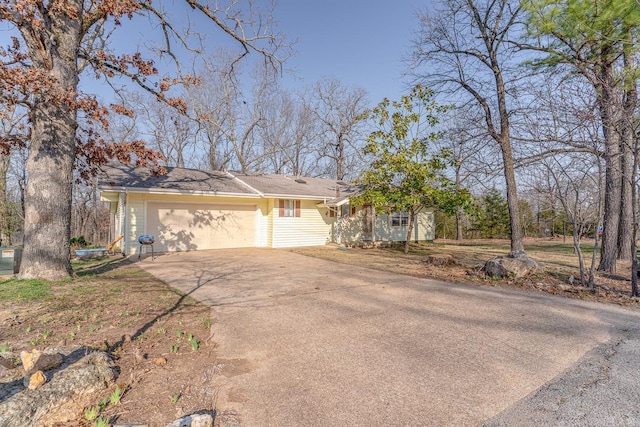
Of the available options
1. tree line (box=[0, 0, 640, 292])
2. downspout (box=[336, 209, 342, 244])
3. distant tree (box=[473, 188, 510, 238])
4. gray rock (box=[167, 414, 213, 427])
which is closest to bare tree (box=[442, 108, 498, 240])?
tree line (box=[0, 0, 640, 292])

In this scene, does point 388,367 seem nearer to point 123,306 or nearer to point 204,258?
point 123,306

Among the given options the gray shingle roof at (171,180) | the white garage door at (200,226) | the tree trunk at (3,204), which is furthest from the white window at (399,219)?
the tree trunk at (3,204)

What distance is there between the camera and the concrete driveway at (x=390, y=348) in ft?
7.84

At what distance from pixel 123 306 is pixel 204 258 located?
617 centimetres

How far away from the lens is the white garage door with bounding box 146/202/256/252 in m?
12.5

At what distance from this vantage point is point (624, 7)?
7.14 m

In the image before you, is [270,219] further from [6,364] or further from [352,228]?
[6,364]

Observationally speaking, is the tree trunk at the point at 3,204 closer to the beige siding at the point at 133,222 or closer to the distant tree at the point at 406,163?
the beige siding at the point at 133,222

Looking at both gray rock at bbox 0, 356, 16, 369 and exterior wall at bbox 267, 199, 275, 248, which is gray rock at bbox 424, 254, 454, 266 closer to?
exterior wall at bbox 267, 199, 275, 248

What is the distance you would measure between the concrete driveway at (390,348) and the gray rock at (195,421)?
23cm

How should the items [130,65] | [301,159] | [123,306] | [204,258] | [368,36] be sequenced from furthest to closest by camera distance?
[301,159] < [368,36] < [204,258] < [130,65] < [123,306]

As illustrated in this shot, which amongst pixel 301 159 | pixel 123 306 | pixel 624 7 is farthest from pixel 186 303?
pixel 301 159

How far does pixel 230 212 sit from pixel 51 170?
7.91 m

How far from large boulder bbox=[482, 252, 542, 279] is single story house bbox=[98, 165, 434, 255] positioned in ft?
26.4
